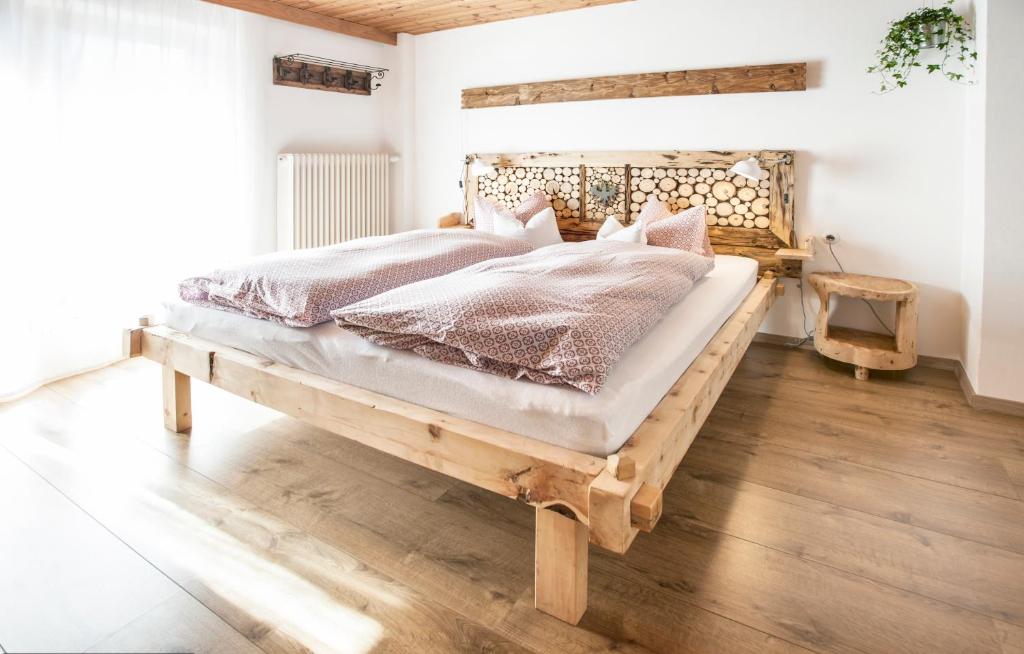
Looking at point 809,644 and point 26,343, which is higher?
point 26,343

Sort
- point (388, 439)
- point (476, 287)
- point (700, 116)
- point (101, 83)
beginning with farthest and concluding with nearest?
point (700, 116), point (101, 83), point (476, 287), point (388, 439)

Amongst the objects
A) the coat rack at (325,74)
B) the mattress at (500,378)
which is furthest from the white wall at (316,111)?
the mattress at (500,378)

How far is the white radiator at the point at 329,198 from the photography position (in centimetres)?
418

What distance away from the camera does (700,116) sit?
3.82 meters

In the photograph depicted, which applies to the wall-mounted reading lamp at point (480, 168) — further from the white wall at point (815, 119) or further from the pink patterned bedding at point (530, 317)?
the pink patterned bedding at point (530, 317)

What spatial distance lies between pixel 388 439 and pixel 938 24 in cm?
335

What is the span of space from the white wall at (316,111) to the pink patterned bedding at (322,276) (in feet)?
5.50

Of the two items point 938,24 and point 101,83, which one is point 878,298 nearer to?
point 938,24

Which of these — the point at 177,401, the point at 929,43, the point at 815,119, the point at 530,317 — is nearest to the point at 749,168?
the point at 815,119

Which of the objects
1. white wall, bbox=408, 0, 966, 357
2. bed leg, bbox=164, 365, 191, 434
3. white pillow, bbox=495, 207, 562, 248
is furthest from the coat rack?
bed leg, bbox=164, 365, 191, 434

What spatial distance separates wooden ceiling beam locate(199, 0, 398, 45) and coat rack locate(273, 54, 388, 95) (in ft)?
0.70

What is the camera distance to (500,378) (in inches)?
65.4

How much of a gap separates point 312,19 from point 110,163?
1781mm

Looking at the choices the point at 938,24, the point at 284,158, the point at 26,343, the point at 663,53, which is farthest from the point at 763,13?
the point at 26,343
